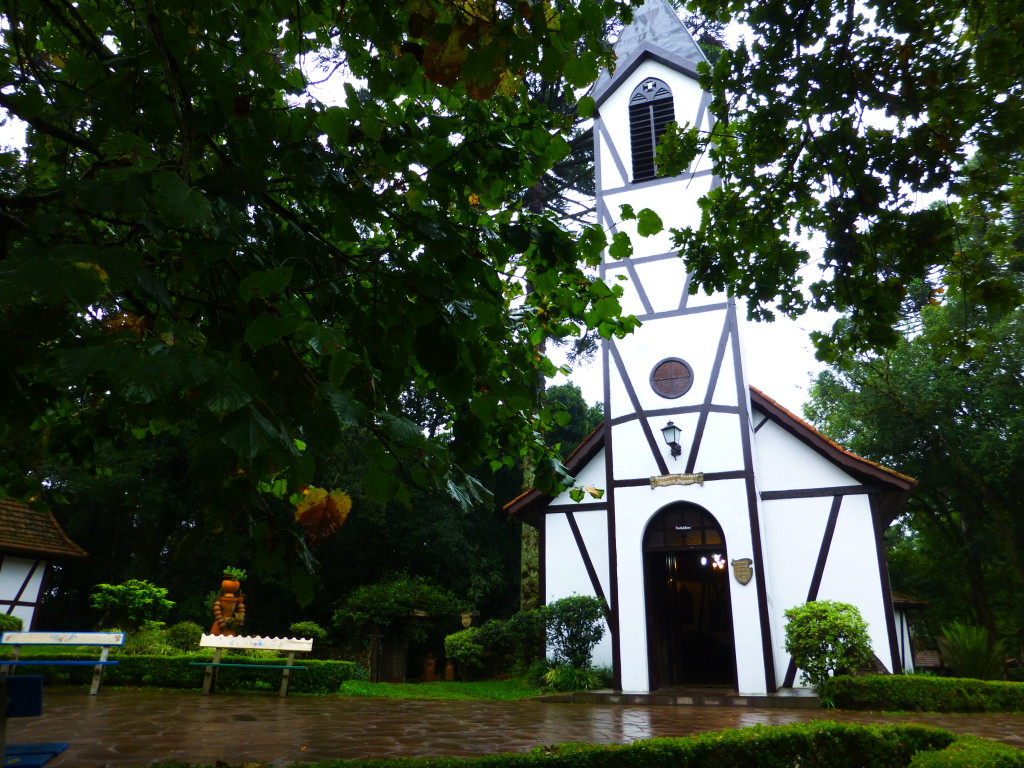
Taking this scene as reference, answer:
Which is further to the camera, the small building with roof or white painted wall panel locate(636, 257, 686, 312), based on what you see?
the small building with roof

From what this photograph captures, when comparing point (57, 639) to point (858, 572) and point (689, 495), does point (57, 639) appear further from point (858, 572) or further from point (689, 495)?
point (858, 572)

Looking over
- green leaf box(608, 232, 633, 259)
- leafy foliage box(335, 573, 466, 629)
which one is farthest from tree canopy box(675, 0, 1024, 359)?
leafy foliage box(335, 573, 466, 629)

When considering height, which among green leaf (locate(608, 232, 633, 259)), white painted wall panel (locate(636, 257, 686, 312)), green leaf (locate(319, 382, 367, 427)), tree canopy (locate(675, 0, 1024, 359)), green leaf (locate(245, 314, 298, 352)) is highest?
white painted wall panel (locate(636, 257, 686, 312))

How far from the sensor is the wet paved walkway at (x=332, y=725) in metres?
4.93

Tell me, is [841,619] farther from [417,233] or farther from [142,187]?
[142,187]

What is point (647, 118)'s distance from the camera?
14070 mm

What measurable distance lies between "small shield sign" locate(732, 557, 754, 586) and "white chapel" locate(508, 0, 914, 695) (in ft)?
0.05

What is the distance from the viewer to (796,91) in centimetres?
424

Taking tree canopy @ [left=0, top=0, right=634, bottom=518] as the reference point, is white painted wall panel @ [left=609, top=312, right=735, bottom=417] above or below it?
above

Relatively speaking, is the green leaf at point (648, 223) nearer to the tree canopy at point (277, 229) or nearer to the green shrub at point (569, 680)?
the tree canopy at point (277, 229)

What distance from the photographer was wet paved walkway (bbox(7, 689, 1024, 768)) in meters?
4.93

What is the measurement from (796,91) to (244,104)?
128 inches

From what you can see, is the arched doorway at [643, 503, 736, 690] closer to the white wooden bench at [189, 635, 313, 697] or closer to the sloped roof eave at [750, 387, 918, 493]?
the sloped roof eave at [750, 387, 918, 493]

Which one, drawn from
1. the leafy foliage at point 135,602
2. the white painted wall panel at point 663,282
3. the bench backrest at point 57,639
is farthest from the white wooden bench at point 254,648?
the white painted wall panel at point 663,282
